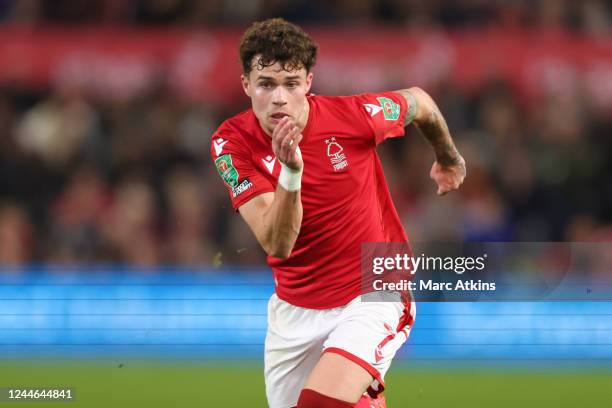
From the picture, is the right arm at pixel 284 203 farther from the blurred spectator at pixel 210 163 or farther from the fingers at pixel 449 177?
the blurred spectator at pixel 210 163

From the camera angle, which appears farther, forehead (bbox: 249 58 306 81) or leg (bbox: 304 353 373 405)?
forehead (bbox: 249 58 306 81)

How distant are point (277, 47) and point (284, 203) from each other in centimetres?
95

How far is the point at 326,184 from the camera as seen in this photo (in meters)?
5.66

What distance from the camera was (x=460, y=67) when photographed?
11.9 metres

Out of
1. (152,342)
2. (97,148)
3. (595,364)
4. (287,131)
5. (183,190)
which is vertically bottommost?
(287,131)

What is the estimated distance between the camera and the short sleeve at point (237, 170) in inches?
214

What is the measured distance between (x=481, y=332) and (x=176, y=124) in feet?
14.0

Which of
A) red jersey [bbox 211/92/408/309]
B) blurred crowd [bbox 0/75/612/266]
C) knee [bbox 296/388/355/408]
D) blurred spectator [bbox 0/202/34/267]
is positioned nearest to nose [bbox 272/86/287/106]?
red jersey [bbox 211/92/408/309]

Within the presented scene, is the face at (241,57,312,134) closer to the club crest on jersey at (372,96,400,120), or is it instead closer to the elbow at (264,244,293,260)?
the club crest on jersey at (372,96,400,120)

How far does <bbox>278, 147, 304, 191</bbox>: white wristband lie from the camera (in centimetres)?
491

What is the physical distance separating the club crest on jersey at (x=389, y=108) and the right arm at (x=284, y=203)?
923 mm

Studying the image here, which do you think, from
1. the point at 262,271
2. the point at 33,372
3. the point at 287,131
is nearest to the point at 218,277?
the point at 262,271

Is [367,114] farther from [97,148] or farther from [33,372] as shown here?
[97,148]

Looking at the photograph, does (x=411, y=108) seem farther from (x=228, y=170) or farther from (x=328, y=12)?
(x=328, y=12)
